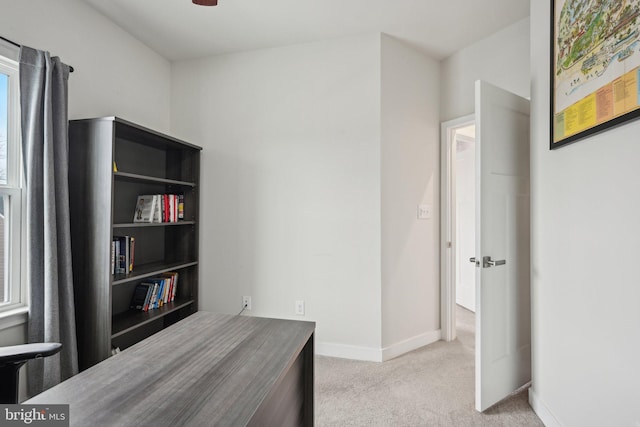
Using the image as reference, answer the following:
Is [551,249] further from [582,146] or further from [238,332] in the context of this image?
[238,332]

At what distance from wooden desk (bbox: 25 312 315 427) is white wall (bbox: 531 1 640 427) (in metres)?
1.17

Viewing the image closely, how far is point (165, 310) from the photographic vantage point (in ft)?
8.83

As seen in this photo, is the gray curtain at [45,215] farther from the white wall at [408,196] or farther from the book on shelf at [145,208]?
the white wall at [408,196]

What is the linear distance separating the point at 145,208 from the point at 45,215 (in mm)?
784

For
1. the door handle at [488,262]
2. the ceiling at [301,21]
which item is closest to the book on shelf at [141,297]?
the ceiling at [301,21]

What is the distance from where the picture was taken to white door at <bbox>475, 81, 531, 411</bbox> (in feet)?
6.32

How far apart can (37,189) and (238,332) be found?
158 cm

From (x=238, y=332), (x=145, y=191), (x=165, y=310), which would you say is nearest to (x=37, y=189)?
(x=145, y=191)

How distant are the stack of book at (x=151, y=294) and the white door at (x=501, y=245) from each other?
2.41 meters

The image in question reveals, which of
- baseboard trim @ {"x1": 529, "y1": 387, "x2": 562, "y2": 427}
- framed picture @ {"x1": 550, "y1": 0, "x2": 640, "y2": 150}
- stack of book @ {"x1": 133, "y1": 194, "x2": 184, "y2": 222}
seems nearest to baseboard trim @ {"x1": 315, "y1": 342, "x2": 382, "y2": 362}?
baseboard trim @ {"x1": 529, "y1": 387, "x2": 562, "y2": 427}

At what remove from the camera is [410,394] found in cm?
215

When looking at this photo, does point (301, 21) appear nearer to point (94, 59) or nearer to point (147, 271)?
point (94, 59)

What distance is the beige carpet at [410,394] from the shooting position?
188 cm

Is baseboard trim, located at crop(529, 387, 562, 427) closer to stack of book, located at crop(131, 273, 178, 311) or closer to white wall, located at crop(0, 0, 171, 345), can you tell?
stack of book, located at crop(131, 273, 178, 311)
